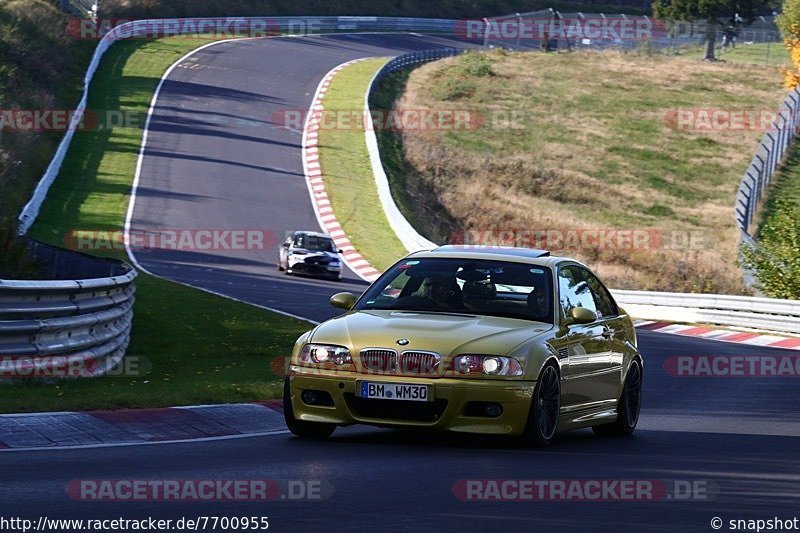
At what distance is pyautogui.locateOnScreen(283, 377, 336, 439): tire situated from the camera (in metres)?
10.6

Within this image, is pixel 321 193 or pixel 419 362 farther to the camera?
pixel 321 193

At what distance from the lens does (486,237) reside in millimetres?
44969

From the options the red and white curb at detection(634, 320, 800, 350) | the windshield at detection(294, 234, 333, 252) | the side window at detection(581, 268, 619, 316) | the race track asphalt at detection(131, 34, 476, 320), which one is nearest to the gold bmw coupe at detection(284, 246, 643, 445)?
the side window at detection(581, 268, 619, 316)

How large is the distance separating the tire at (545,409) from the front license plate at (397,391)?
2.64ft

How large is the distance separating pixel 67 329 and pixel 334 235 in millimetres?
28132

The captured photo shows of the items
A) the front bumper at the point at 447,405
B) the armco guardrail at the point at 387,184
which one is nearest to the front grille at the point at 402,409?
the front bumper at the point at 447,405

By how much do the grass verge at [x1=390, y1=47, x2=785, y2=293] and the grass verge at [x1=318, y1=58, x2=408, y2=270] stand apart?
185cm

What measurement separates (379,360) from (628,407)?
3.18 m

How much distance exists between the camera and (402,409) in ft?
33.0

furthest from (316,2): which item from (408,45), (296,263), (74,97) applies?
(296,263)

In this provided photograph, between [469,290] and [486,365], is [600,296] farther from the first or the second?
[486,365]

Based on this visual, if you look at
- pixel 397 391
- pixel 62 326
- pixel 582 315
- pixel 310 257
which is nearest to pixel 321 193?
pixel 310 257

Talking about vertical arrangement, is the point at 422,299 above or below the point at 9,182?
above

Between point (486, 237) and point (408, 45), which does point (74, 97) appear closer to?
point (486, 237)
